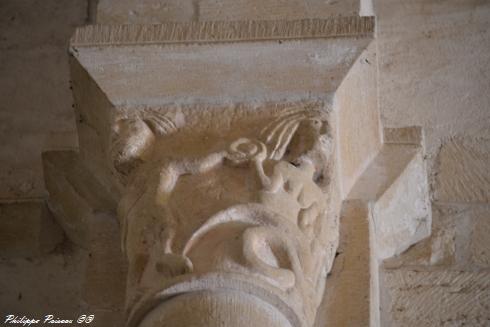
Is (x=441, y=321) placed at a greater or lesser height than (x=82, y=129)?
lesser

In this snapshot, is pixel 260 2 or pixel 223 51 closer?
pixel 223 51

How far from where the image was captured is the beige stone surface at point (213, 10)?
2014mm

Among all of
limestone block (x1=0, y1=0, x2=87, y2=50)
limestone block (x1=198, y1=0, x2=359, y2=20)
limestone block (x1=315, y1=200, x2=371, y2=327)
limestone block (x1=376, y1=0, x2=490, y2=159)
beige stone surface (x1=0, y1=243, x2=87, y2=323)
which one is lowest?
limestone block (x1=315, y1=200, x2=371, y2=327)

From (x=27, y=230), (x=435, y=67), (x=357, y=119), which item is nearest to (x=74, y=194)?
(x=27, y=230)

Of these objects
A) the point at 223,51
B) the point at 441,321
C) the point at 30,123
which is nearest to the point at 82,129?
the point at 223,51

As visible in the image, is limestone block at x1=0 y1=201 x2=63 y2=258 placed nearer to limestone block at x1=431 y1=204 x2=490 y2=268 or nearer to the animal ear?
the animal ear

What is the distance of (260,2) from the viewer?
2049 millimetres

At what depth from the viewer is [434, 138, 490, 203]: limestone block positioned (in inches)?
90.7

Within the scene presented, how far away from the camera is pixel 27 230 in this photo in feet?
8.34

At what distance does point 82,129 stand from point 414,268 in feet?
3.00

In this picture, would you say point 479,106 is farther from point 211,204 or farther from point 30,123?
point 30,123

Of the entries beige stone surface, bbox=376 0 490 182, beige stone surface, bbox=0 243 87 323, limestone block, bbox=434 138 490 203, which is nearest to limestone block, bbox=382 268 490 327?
limestone block, bbox=434 138 490 203

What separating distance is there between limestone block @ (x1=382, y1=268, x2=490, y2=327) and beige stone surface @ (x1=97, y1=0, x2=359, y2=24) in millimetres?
688

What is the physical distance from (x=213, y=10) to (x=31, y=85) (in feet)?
3.26
